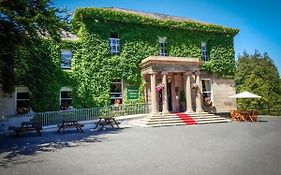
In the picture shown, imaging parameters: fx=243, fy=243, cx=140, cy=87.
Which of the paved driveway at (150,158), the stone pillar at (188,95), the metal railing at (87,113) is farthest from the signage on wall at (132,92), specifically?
the paved driveway at (150,158)

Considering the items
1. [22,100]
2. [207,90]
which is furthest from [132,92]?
[22,100]

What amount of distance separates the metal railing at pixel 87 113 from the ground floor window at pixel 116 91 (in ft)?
3.97

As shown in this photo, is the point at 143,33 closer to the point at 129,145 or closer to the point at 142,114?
the point at 142,114

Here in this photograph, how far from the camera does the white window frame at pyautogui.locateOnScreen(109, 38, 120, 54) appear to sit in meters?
20.9

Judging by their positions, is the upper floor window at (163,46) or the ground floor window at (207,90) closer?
the upper floor window at (163,46)

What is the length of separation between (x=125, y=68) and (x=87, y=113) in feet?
16.9

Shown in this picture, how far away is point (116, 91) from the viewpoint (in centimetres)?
2078

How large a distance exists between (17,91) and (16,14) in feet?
30.9

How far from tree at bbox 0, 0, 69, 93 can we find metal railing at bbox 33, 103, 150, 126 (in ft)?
16.9

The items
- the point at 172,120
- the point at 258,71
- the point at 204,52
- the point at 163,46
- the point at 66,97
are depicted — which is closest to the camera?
the point at 172,120

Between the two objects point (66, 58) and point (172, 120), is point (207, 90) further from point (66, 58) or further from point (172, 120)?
point (66, 58)

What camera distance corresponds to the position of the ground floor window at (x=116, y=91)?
67.3 ft

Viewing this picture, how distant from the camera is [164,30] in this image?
22.6 m

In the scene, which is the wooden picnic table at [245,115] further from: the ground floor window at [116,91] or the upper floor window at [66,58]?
the upper floor window at [66,58]
